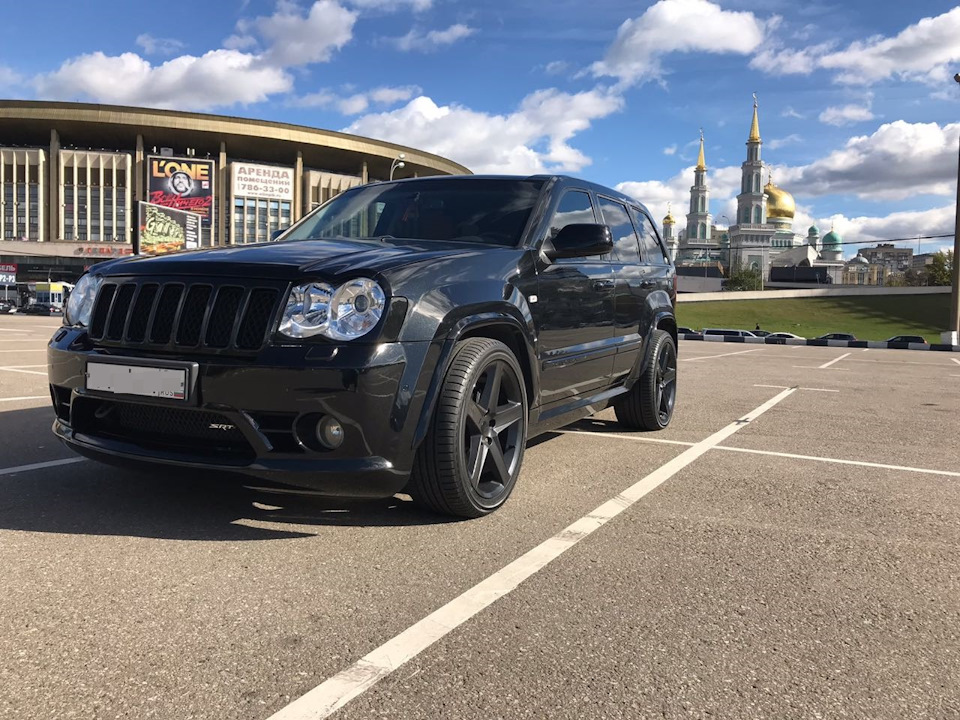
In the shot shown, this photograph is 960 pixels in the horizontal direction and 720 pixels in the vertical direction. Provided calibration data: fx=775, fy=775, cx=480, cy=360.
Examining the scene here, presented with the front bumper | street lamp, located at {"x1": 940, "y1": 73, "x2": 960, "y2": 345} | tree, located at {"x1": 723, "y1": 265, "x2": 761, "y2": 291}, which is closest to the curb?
street lamp, located at {"x1": 940, "y1": 73, "x2": 960, "y2": 345}

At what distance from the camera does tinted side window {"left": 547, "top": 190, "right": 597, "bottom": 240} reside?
432cm

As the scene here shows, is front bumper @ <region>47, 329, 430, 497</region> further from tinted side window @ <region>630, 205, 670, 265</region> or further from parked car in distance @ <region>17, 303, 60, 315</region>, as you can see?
parked car in distance @ <region>17, 303, 60, 315</region>

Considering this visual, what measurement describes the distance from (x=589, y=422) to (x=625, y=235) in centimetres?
165

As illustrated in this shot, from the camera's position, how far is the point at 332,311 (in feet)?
9.59

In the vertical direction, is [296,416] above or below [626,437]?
above

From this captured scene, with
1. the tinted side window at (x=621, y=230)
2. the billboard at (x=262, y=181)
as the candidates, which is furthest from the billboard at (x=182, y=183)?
the tinted side window at (x=621, y=230)

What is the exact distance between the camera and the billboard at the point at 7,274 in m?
68.9

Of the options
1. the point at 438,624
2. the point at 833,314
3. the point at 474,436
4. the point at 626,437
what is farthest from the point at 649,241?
the point at 833,314

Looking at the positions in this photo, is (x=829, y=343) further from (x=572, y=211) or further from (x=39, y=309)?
(x=39, y=309)

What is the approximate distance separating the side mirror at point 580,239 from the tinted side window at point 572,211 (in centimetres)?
13

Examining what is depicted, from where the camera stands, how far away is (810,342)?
32094 millimetres

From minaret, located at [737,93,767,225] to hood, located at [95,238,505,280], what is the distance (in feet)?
612

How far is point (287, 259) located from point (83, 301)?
3.56 feet

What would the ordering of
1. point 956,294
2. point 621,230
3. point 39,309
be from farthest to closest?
point 39,309
point 956,294
point 621,230
